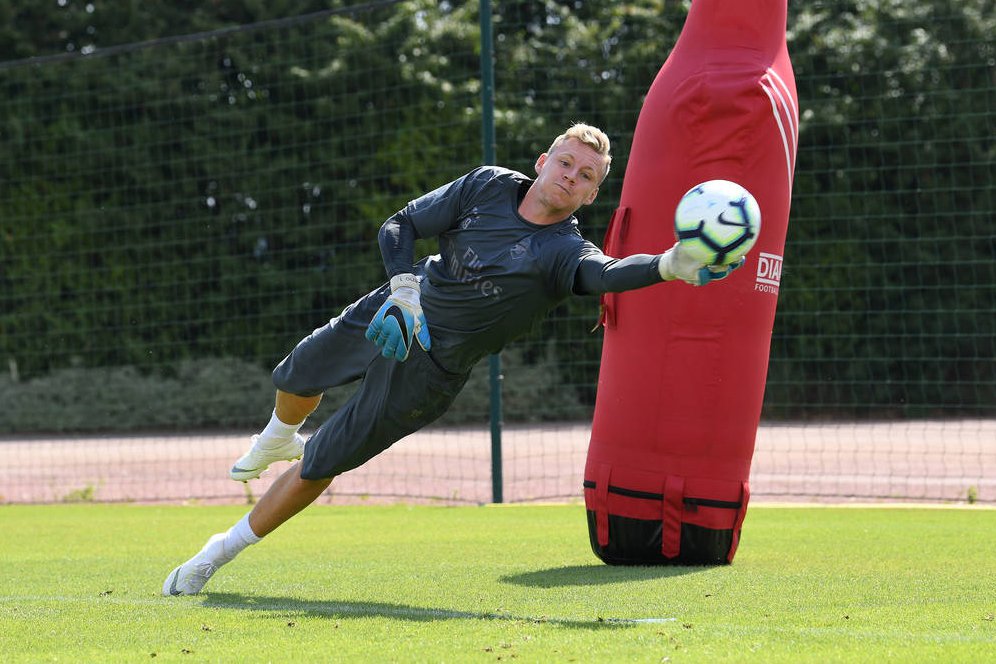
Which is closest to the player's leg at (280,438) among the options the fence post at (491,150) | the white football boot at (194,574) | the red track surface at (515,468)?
the white football boot at (194,574)

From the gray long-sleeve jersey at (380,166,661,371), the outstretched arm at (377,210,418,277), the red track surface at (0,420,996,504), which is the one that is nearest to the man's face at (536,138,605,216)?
the gray long-sleeve jersey at (380,166,661,371)

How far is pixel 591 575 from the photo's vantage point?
621 centimetres

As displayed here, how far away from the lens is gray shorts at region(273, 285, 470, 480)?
18.6 ft

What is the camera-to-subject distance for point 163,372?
1869cm

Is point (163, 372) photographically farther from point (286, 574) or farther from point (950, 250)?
point (286, 574)

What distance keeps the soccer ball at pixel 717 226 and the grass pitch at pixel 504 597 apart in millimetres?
1245

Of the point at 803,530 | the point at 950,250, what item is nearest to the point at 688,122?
the point at 803,530

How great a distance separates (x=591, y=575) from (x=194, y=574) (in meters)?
1.77

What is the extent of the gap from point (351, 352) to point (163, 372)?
13379 mm

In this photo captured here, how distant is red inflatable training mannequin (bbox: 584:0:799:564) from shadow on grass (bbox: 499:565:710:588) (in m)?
0.11

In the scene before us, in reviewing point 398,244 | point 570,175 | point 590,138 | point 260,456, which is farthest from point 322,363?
point 590,138

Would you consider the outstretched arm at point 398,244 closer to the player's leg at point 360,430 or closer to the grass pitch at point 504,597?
the player's leg at point 360,430

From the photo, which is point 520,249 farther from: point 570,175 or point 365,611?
point 365,611

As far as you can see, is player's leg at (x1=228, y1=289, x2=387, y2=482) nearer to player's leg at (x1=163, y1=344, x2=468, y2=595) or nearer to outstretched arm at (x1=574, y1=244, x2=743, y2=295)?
player's leg at (x1=163, y1=344, x2=468, y2=595)
